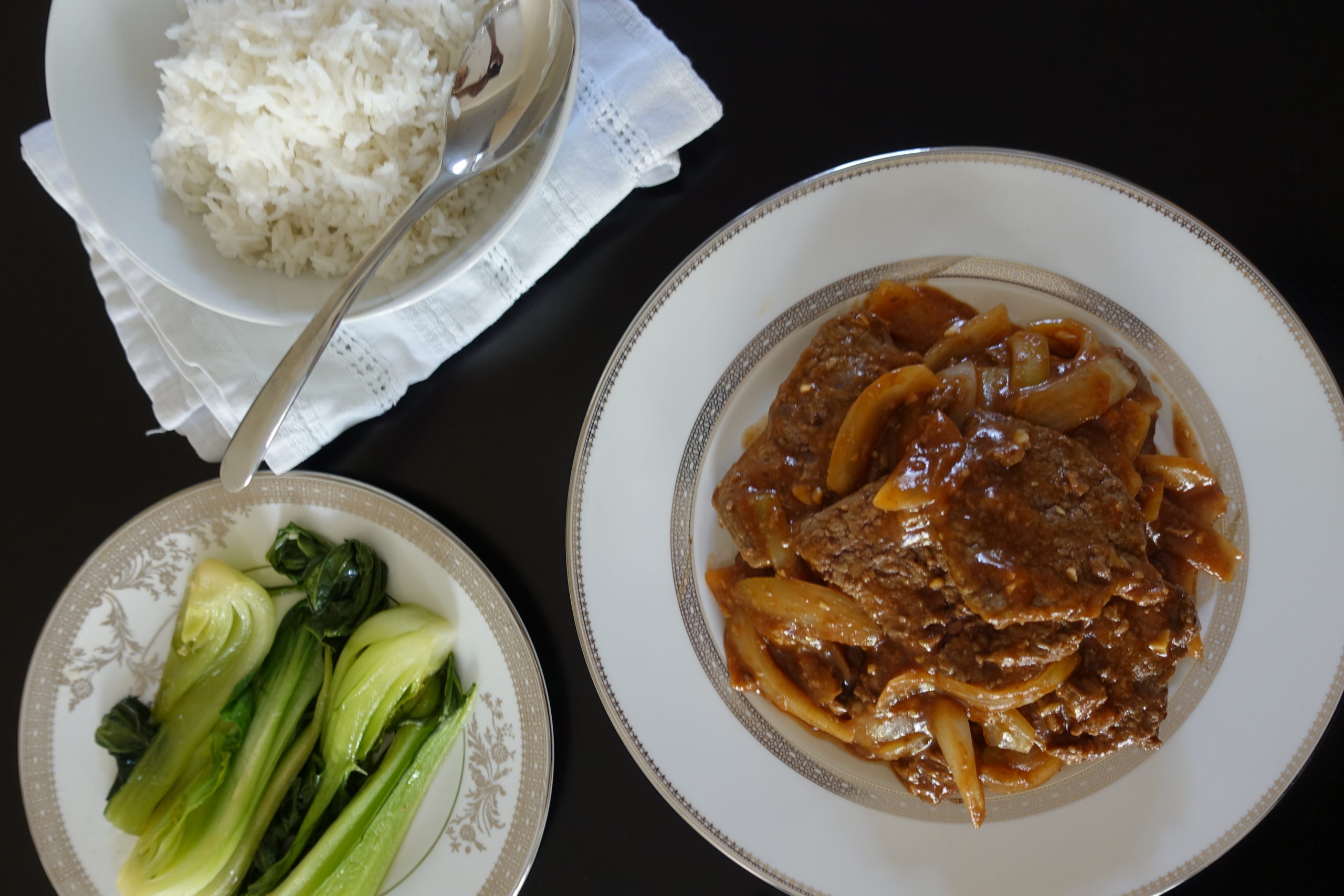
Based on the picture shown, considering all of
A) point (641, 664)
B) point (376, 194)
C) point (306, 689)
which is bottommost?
point (306, 689)

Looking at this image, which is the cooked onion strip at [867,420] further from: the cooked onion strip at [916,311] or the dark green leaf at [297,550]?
the dark green leaf at [297,550]

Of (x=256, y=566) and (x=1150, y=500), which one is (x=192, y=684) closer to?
(x=256, y=566)

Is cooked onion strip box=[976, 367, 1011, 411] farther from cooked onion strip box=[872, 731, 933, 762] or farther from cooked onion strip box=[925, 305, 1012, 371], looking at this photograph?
cooked onion strip box=[872, 731, 933, 762]

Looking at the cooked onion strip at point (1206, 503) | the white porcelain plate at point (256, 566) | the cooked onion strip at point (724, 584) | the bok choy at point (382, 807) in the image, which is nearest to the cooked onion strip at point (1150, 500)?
the cooked onion strip at point (1206, 503)

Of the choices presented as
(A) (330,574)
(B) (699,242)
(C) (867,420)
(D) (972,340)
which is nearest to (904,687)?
(C) (867,420)

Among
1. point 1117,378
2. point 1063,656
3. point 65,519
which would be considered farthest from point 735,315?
point 65,519

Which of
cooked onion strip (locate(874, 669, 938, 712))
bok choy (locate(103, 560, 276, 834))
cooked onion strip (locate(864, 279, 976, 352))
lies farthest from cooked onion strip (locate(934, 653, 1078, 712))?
bok choy (locate(103, 560, 276, 834))

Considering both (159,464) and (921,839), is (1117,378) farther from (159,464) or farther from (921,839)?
(159,464)
